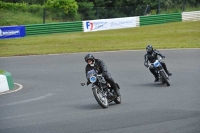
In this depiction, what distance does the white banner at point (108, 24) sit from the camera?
44.0 m

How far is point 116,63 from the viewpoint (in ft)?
81.6

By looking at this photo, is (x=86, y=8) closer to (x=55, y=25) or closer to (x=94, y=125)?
(x=55, y=25)

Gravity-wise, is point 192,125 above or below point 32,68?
above

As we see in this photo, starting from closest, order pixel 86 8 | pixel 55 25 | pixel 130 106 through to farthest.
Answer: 1. pixel 130 106
2. pixel 55 25
3. pixel 86 8

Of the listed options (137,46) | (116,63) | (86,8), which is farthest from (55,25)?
(116,63)

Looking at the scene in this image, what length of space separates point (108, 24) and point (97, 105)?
105ft

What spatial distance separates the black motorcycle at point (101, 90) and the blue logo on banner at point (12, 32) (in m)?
26.3

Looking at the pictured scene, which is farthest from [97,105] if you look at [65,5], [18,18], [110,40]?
[65,5]

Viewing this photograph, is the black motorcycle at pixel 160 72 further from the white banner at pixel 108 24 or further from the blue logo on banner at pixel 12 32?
the white banner at pixel 108 24

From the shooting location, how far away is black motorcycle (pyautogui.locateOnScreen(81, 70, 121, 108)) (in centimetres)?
1249

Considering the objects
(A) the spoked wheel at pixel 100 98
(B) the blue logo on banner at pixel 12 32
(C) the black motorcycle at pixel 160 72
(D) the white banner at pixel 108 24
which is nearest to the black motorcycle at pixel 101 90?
(A) the spoked wheel at pixel 100 98

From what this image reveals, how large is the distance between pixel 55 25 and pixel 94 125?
3310cm

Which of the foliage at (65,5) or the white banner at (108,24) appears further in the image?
the foliage at (65,5)

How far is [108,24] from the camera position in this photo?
4506 centimetres
